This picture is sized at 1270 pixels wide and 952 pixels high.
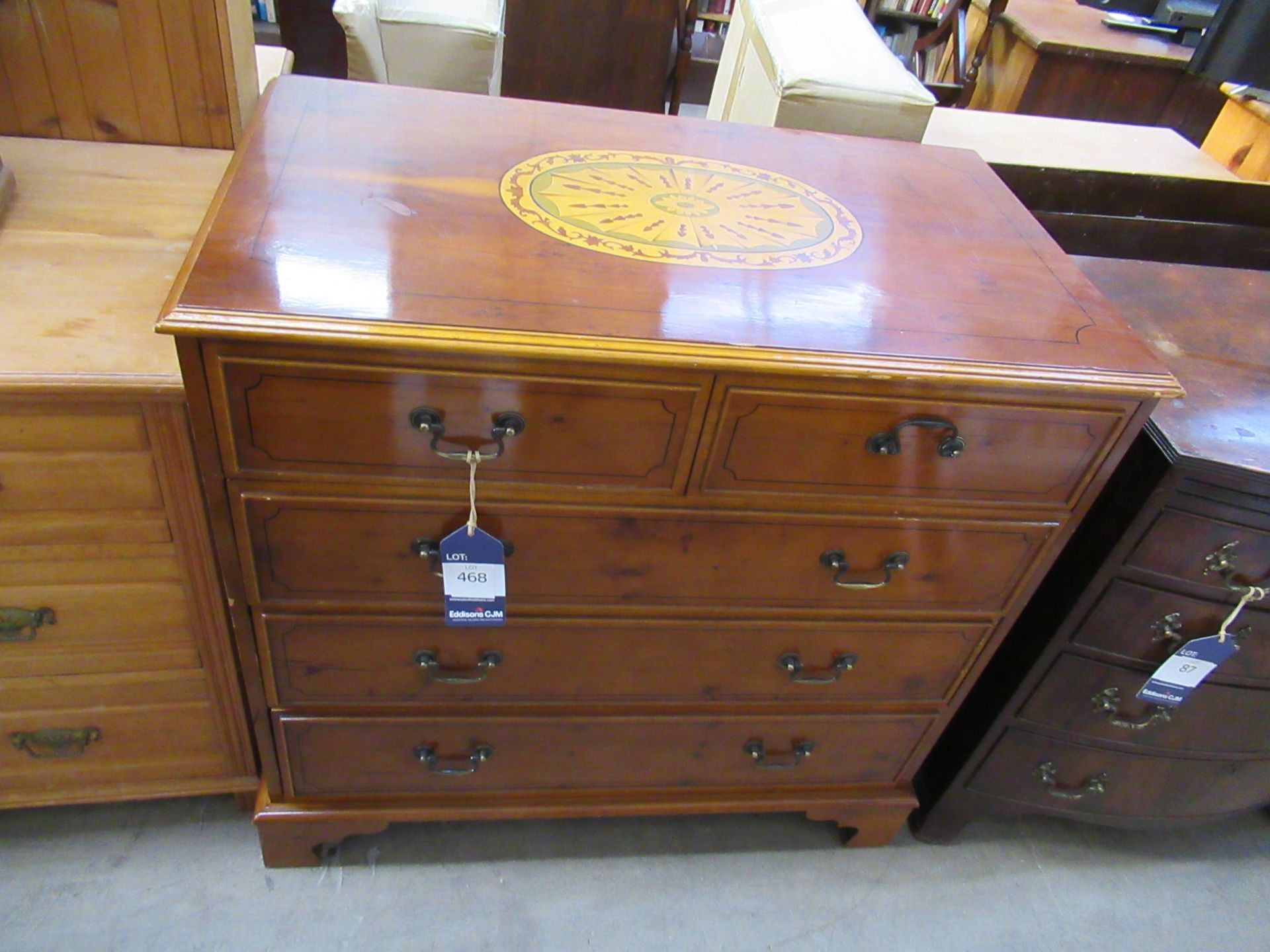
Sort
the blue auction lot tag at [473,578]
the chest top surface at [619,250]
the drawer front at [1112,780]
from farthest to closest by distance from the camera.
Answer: the drawer front at [1112,780], the blue auction lot tag at [473,578], the chest top surface at [619,250]

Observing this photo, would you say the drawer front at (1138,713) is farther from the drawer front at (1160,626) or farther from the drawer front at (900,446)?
the drawer front at (900,446)

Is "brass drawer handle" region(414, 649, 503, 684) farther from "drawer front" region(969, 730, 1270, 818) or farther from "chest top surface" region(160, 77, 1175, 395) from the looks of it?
"drawer front" region(969, 730, 1270, 818)

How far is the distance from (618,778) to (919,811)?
1.90ft

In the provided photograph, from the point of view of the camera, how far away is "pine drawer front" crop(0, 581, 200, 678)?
1.02m

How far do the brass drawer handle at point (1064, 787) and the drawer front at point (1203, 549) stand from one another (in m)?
0.43

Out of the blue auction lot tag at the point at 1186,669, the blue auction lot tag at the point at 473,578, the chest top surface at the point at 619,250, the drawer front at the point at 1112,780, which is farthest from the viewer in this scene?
the drawer front at the point at 1112,780

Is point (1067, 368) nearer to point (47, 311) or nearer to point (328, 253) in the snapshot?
point (328, 253)

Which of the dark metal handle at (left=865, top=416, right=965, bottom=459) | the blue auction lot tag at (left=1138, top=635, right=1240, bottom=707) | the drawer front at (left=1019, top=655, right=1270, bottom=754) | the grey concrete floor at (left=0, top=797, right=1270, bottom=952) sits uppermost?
the dark metal handle at (left=865, top=416, right=965, bottom=459)

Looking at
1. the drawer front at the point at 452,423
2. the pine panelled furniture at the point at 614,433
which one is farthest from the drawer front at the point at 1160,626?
the drawer front at the point at 452,423

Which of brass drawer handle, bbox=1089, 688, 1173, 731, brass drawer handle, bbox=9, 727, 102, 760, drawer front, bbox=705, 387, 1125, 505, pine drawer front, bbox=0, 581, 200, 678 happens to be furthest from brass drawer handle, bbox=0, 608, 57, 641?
brass drawer handle, bbox=1089, 688, 1173, 731

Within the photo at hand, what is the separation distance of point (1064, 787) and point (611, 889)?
0.74 meters

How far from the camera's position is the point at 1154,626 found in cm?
113

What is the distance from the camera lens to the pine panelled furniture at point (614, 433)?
81 centimetres

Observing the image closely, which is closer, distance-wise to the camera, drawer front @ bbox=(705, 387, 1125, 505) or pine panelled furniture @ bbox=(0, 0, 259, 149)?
drawer front @ bbox=(705, 387, 1125, 505)
